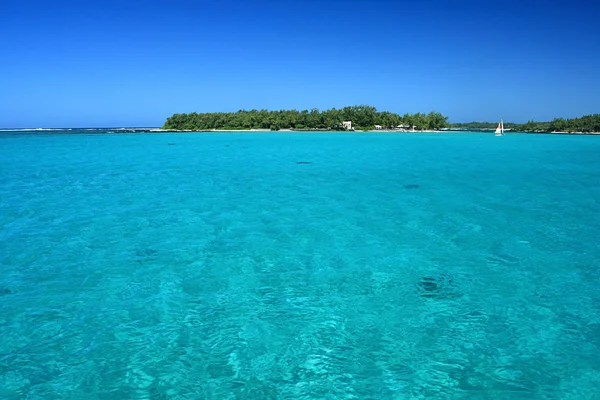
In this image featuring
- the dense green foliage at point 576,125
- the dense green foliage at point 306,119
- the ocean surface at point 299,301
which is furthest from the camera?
the dense green foliage at point 306,119

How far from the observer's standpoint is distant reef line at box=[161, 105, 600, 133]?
161500 millimetres

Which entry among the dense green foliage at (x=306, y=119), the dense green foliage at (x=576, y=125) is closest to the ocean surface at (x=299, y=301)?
the dense green foliage at (x=306, y=119)

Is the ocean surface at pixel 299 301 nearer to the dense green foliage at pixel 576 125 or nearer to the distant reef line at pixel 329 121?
the distant reef line at pixel 329 121

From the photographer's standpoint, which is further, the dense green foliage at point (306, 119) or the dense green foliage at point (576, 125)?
the dense green foliage at point (306, 119)

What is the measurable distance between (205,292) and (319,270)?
9.24 feet

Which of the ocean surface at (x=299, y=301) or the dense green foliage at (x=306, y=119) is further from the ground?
the dense green foliage at (x=306, y=119)

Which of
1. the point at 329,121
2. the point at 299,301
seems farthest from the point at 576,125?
A: the point at 299,301

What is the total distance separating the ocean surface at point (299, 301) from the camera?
5.66 metres

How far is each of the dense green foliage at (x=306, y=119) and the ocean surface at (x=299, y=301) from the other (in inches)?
5860

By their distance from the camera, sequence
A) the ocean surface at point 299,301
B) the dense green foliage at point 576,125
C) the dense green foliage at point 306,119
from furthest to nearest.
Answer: the dense green foliage at point 306,119, the dense green foliage at point 576,125, the ocean surface at point 299,301

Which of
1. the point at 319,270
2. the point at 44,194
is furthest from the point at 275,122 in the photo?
the point at 319,270

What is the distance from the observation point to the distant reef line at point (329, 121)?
6358 inches

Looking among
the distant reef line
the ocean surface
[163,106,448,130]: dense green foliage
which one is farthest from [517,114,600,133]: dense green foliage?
the ocean surface

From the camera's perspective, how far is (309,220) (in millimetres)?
14961
